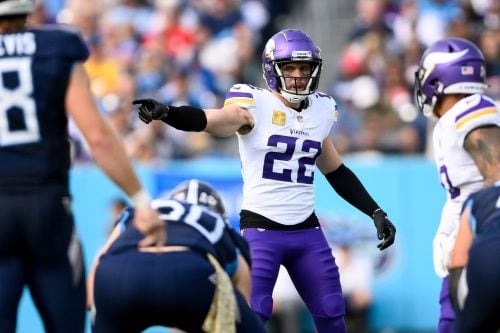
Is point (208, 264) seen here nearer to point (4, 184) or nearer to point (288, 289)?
point (4, 184)

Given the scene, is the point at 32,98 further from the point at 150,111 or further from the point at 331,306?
the point at 331,306

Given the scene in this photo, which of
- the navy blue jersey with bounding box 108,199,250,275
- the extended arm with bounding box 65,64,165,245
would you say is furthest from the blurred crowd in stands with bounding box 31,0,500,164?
the extended arm with bounding box 65,64,165,245

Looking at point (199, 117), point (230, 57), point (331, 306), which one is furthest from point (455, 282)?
point (230, 57)

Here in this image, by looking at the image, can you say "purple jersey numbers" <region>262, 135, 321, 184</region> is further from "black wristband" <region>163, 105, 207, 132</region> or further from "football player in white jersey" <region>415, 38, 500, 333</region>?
"football player in white jersey" <region>415, 38, 500, 333</region>

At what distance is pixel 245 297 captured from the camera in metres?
5.33

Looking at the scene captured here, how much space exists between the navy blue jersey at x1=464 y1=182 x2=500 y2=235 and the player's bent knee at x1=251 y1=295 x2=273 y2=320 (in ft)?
5.77

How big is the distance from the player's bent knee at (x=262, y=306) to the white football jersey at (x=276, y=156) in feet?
1.53

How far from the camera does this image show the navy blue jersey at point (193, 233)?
5.06 m

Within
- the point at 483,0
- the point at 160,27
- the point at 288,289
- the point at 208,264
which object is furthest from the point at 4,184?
the point at 160,27

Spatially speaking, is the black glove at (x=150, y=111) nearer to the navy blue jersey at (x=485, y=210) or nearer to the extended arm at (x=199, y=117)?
the extended arm at (x=199, y=117)

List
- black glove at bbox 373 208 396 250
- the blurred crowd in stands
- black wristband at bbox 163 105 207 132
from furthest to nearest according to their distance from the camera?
the blurred crowd in stands → black glove at bbox 373 208 396 250 → black wristband at bbox 163 105 207 132

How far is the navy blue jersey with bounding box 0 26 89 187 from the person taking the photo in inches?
193

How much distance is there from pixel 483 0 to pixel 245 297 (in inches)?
338

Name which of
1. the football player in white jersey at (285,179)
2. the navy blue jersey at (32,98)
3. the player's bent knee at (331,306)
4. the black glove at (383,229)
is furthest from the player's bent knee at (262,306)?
the navy blue jersey at (32,98)
